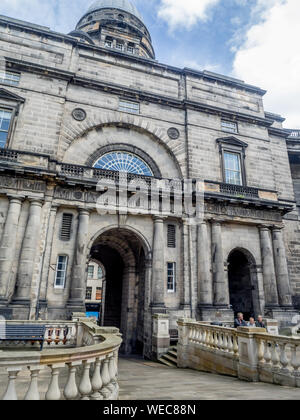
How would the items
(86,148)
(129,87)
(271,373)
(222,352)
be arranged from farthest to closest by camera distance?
(129,87), (86,148), (222,352), (271,373)

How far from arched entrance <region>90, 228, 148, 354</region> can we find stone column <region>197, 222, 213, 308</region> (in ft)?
11.1

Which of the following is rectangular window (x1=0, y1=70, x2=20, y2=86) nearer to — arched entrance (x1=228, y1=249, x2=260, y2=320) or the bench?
the bench

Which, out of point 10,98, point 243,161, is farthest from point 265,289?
point 10,98

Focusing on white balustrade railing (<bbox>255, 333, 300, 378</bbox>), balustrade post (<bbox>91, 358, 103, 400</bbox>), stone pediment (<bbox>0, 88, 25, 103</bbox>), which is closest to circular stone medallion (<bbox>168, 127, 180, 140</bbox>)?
stone pediment (<bbox>0, 88, 25, 103</bbox>)

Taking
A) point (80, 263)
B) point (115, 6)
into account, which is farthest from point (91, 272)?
point (115, 6)

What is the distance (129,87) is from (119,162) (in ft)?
18.6

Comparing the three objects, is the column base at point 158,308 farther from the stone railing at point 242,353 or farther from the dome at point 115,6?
the dome at point 115,6

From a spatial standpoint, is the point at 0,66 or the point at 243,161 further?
the point at 243,161

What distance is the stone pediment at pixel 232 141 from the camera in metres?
19.4

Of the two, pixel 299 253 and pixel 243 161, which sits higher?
pixel 243 161

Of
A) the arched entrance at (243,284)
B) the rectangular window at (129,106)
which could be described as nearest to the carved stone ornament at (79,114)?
the rectangular window at (129,106)

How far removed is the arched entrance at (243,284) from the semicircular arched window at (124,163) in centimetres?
856

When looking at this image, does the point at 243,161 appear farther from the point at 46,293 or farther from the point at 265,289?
the point at 46,293
